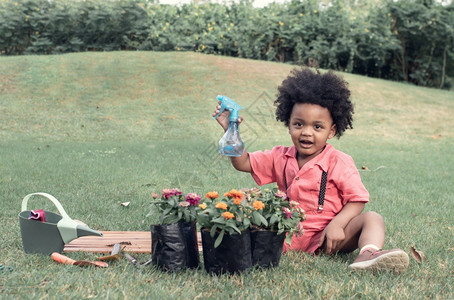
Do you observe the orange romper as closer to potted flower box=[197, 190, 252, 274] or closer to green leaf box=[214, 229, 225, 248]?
potted flower box=[197, 190, 252, 274]

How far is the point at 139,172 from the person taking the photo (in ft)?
23.0

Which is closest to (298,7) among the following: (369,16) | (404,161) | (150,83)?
(369,16)

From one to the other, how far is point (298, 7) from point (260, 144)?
35.6ft

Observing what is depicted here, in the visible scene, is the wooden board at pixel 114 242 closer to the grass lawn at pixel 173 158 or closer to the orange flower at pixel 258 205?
the grass lawn at pixel 173 158

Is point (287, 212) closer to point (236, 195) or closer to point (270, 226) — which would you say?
point (270, 226)

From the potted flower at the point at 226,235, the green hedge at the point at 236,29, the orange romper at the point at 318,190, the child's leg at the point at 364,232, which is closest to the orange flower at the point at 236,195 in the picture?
the potted flower at the point at 226,235

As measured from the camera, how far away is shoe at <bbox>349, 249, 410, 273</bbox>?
2.94 meters

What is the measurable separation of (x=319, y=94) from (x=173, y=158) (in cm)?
506

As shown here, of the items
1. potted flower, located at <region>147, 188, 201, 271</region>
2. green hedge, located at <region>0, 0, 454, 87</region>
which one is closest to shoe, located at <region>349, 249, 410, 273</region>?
potted flower, located at <region>147, 188, 201, 271</region>

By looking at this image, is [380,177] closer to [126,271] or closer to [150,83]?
[126,271]

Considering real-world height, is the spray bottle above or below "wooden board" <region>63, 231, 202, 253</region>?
above

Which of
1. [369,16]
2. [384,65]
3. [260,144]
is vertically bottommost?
[260,144]

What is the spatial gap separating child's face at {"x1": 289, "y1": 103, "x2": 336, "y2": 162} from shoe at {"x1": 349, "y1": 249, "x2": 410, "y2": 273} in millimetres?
853

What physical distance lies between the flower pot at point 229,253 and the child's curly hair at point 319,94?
113cm
